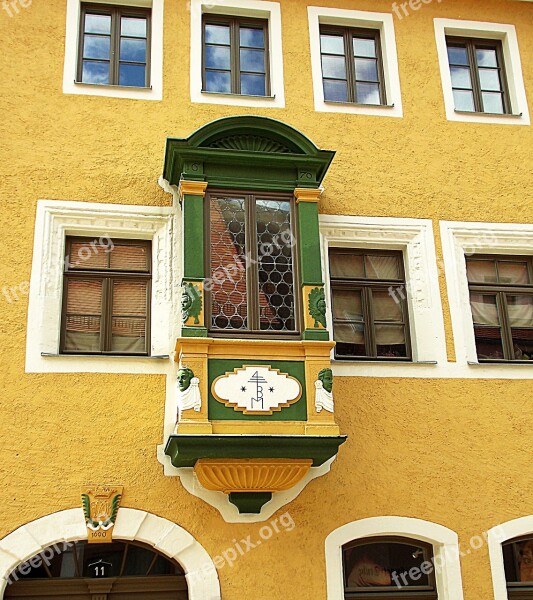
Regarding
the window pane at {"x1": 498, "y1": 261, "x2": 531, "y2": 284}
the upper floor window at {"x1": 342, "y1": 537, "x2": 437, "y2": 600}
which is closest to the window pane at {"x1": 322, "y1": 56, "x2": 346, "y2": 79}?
the window pane at {"x1": 498, "y1": 261, "x2": 531, "y2": 284}

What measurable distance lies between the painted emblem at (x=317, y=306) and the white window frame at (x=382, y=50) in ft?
8.39

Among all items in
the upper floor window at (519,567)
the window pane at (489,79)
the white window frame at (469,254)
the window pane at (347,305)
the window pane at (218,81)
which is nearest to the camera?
the upper floor window at (519,567)

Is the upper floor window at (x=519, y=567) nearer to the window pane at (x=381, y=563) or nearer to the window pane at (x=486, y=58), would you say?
the window pane at (x=381, y=563)

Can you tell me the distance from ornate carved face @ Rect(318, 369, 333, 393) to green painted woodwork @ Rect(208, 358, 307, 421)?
18 cm

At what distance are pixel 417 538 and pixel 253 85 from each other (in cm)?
532

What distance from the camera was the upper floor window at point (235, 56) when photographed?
391 inches

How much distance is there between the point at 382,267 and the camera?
9555mm

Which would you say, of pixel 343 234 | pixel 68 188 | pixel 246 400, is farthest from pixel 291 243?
pixel 68 188

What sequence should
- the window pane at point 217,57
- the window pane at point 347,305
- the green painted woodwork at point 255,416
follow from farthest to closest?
the window pane at point 217,57 → the window pane at point 347,305 → the green painted woodwork at point 255,416

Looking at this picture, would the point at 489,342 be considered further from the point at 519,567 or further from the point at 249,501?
the point at 249,501

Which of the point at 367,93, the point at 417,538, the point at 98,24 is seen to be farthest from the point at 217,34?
the point at 417,538

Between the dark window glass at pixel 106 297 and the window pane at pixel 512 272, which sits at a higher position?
the window pane at pixel 512 272

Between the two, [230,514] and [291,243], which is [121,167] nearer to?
[291,243]

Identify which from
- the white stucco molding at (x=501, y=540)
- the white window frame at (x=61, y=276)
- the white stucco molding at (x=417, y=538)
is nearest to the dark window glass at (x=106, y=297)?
the white window frame at (x=61, y=276)
